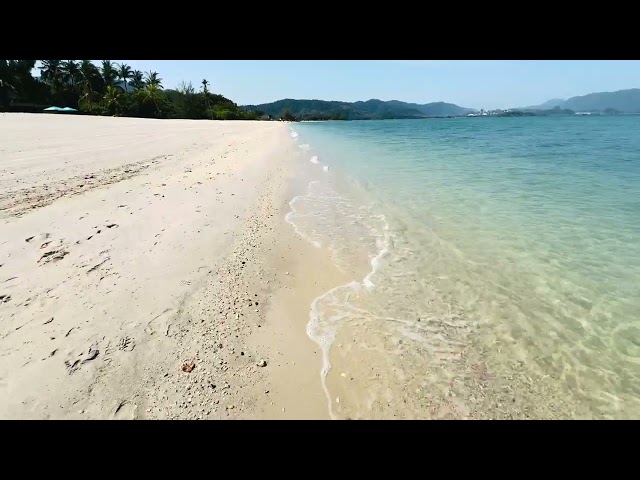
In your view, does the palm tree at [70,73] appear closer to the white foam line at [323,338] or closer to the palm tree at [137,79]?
the palm tree at [137,79]

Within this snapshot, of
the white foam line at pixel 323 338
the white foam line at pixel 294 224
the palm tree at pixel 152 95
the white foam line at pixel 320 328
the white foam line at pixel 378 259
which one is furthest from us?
the palm tree at pixel 152 95

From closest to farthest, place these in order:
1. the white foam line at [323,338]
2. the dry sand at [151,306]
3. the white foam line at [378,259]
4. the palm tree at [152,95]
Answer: the dry sand at [151,306]
the white foam line at [323,338]
the white foam line at [378,259]
the palm tree at [152,95]

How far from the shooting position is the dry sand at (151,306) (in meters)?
3.18

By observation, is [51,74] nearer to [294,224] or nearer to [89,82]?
[89,82]

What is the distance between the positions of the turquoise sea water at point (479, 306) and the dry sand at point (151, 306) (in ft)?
1.96

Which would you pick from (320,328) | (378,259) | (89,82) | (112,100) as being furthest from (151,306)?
(89,82)

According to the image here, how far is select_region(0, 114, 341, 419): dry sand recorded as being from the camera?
125 inches

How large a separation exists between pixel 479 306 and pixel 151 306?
4.99 m

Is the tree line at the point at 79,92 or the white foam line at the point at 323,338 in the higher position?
the tree line at the point at 79,92

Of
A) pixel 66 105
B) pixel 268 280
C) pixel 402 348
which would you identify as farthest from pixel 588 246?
pixel 66 105

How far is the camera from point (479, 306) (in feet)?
16.8

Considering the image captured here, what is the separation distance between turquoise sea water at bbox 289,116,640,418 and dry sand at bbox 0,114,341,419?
23.5 inches

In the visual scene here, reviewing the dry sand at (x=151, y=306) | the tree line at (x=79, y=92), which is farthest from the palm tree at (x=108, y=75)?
the dry sand at (x=151, y=306)

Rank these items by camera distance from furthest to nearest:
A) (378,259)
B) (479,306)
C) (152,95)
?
(152,95) → (378,259) → (479,306)
